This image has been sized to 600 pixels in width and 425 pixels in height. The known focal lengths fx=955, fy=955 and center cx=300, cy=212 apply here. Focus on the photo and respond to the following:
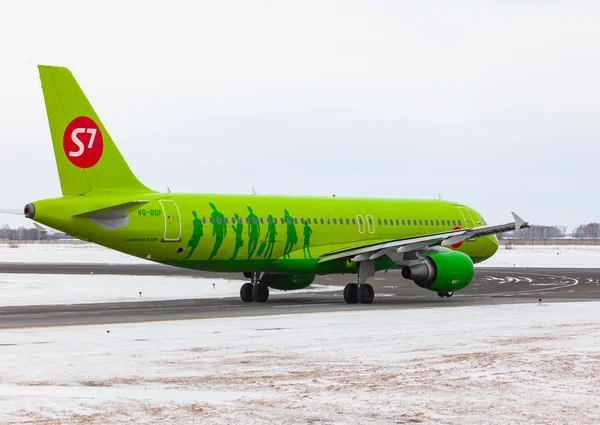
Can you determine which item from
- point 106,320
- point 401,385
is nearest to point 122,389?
point 401,385

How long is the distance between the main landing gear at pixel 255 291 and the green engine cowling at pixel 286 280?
0.65 metres

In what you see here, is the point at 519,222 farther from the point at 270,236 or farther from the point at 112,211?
the point at 112,211

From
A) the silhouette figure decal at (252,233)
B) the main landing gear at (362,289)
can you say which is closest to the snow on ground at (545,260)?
the main landing gear at (362,289)

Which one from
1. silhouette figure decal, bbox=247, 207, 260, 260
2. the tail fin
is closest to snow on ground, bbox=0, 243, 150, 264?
silhouette figure decal, bbox=247, 207, 260, 260

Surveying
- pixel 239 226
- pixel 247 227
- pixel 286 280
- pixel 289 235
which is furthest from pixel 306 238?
pixel 239 226

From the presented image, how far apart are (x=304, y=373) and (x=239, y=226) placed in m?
17.3

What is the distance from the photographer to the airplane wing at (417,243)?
3069 cm

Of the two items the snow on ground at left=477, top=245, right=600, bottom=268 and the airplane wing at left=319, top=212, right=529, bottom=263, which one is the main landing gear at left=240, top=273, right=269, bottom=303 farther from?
the snow on ground at left=477, top=245, right=600, bottom=268

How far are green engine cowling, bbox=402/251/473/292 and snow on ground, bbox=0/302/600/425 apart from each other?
335 inches

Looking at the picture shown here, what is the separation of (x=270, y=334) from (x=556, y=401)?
9.41 metres

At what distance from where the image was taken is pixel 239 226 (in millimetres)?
31156

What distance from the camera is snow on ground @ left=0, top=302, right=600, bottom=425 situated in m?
10.8

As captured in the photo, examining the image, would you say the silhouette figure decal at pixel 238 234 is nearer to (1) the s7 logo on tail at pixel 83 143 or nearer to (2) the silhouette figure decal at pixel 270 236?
(2) the silhouette figure decal at pixel 270 236

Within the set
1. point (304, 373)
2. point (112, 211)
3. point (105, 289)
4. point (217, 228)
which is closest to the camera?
point (304, 373)
